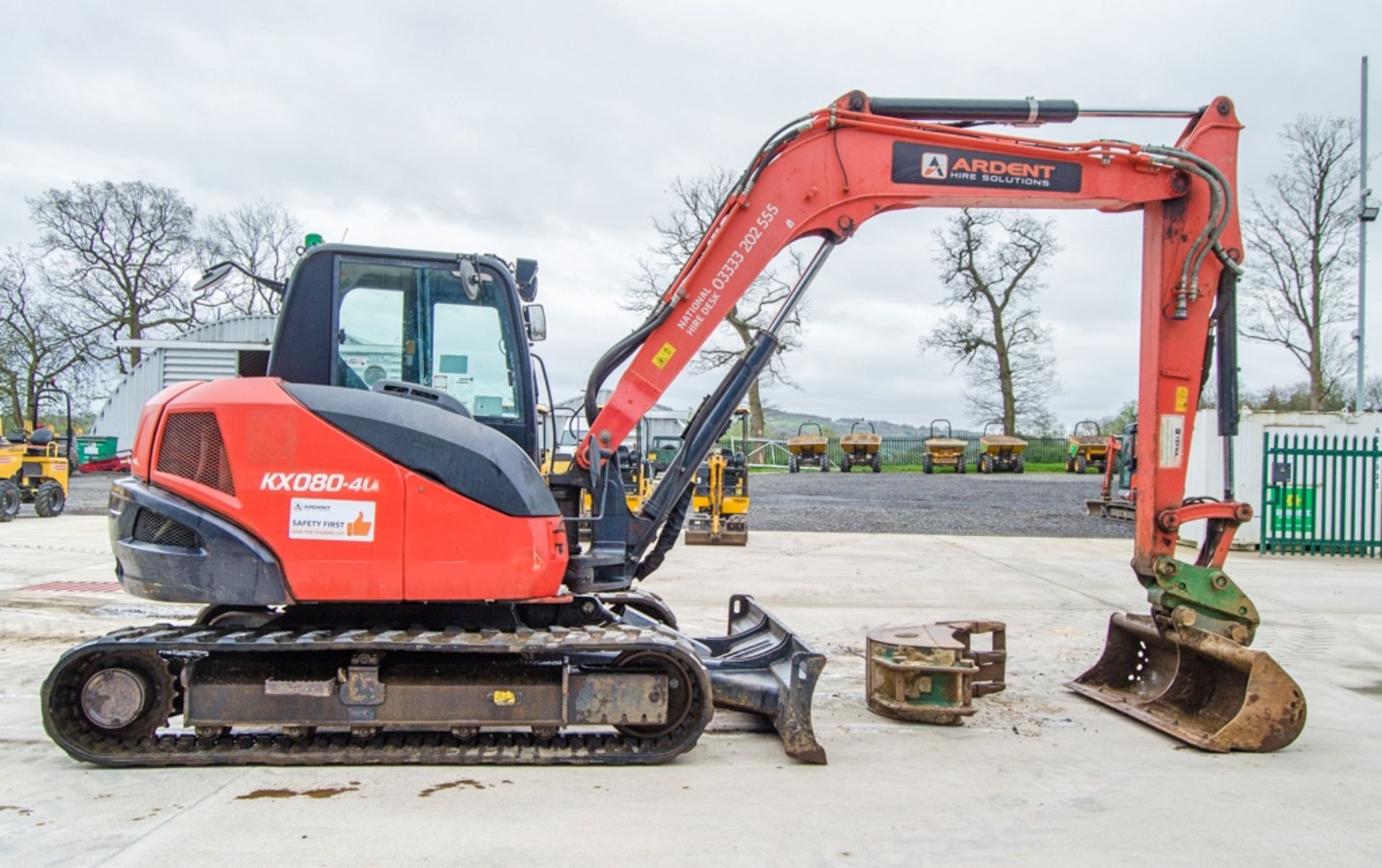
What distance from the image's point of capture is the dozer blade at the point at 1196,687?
16.9ft

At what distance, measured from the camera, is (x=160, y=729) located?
484cm

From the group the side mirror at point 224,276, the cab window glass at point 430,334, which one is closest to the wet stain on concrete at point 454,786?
the cab window glass at point 430,334

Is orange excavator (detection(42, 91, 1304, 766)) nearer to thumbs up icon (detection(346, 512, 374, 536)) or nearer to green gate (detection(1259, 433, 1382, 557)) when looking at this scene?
thumbs up icon (detection(346, 512, 374, 536))

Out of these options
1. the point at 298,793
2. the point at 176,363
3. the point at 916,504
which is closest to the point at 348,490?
the point at 298,793

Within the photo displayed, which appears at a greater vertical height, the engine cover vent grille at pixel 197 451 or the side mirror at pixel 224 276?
the side mirror at pixel 224 276

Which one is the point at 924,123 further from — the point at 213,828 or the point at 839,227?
the point at 213,828

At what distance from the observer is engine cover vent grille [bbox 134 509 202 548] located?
4.50 meters

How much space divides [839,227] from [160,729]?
4685 mm

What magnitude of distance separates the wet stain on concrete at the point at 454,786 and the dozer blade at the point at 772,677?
136 centimetres

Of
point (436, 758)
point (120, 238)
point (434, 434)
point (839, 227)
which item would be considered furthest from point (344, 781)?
point (120, 238)

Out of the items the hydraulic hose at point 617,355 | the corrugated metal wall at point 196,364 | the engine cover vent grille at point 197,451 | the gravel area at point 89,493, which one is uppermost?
the corrugated metal wall at point 196,364

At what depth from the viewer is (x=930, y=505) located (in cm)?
2392

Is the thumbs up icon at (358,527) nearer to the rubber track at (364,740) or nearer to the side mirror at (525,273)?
the rubber track at (364,740)

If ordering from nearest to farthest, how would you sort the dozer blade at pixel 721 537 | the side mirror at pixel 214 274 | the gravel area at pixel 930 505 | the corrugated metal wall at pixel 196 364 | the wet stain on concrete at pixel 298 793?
the wet stain on concrete at pixel 298 793
the side mirror at pixel 214 274
the dozer blade at pixel 721 537
the gravel area at pixel 930 505
the corrugated metal wall at pixel 196 364
